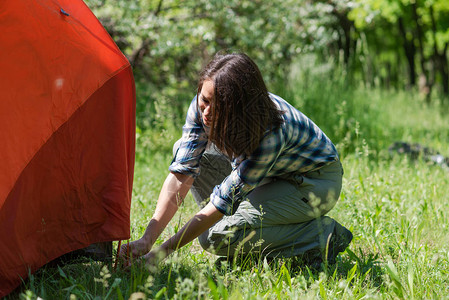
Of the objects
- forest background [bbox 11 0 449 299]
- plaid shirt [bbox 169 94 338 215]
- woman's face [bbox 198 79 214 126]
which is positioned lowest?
forest background [bbox 11 0 449 299]

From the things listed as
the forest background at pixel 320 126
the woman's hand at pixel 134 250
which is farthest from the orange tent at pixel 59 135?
the forest background at pixel 320 126

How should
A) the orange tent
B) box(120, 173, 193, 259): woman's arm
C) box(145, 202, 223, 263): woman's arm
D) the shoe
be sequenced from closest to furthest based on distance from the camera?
the orange tent, box(145, 202, 223, 263): woman's arm, box(120, 173, 193, 259): woman's arm, the shoe

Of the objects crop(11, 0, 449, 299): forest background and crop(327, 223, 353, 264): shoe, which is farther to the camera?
crop(327, 223, 353, 264): shoe

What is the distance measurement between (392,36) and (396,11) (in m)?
6.95

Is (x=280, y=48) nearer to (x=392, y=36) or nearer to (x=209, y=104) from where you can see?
(x=209, y=104)

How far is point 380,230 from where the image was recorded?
2.67 m

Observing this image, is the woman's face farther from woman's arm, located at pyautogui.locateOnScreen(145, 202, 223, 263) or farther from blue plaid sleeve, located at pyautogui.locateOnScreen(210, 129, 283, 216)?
woman's arm, located at pyautogui.locateOnScreen(145, 202, 223, 263)

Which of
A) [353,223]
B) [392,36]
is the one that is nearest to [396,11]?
[392,36]

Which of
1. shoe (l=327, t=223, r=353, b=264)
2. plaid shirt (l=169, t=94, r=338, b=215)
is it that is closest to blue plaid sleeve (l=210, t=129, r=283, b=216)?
plaid shirt (l=169, t=94, r=338, b=215)

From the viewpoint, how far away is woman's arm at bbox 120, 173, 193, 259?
2.20 metres

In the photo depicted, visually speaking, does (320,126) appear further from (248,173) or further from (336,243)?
(248,173)

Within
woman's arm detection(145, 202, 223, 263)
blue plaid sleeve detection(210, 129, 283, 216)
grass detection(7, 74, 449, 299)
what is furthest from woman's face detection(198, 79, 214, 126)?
grass detection(7, 74, 449, 299)

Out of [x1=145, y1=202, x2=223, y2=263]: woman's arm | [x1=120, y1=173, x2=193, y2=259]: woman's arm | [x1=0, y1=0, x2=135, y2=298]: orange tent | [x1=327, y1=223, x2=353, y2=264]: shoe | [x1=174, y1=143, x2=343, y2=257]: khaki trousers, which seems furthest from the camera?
[x1=327, y1=223, x2=353, y2=264]: shoe

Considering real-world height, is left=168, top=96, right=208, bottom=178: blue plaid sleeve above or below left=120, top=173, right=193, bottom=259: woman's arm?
above
